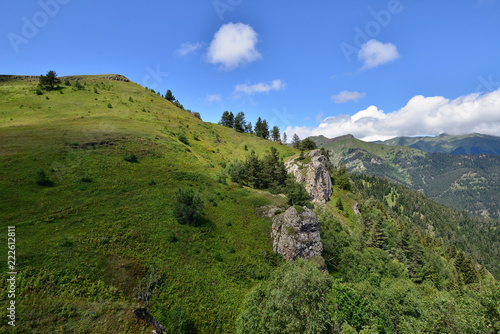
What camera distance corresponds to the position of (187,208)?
34.6 m

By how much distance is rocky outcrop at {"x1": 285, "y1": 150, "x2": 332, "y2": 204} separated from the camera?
92250 millimetres

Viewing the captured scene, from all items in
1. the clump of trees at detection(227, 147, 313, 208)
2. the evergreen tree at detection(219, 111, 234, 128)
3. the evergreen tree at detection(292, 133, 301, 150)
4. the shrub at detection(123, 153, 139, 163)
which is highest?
the evergreen tree at detection(219, 111, 234, 128)

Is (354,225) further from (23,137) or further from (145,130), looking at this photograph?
(23,137)

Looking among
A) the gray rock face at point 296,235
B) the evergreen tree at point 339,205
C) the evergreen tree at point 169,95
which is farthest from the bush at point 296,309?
the evergreen tree at point 169,95

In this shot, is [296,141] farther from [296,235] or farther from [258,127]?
[296,235]

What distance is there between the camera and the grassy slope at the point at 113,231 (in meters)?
17.9

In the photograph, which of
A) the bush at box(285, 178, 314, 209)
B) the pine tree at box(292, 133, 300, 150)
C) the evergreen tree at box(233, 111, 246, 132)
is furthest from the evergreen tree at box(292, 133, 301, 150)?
the bush at box(285, 178, 314, 209)

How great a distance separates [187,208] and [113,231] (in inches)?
439

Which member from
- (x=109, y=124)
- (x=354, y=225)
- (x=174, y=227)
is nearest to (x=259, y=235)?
(x=174, y=227)

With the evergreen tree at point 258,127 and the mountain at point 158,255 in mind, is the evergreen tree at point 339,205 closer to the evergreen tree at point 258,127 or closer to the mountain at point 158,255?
the mountain at point 158,255

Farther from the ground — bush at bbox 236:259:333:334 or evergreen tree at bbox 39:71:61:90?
evergreen tree at bbox 39:71:61:90

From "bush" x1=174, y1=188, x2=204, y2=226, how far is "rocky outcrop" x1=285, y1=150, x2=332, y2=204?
221 feet

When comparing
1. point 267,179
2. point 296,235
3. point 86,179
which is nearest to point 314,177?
point 267,179

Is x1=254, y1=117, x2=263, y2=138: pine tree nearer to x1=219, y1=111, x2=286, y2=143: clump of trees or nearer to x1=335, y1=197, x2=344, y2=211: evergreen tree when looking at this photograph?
x1=219, y1=111, x2=286, y2=143: clump of trees
